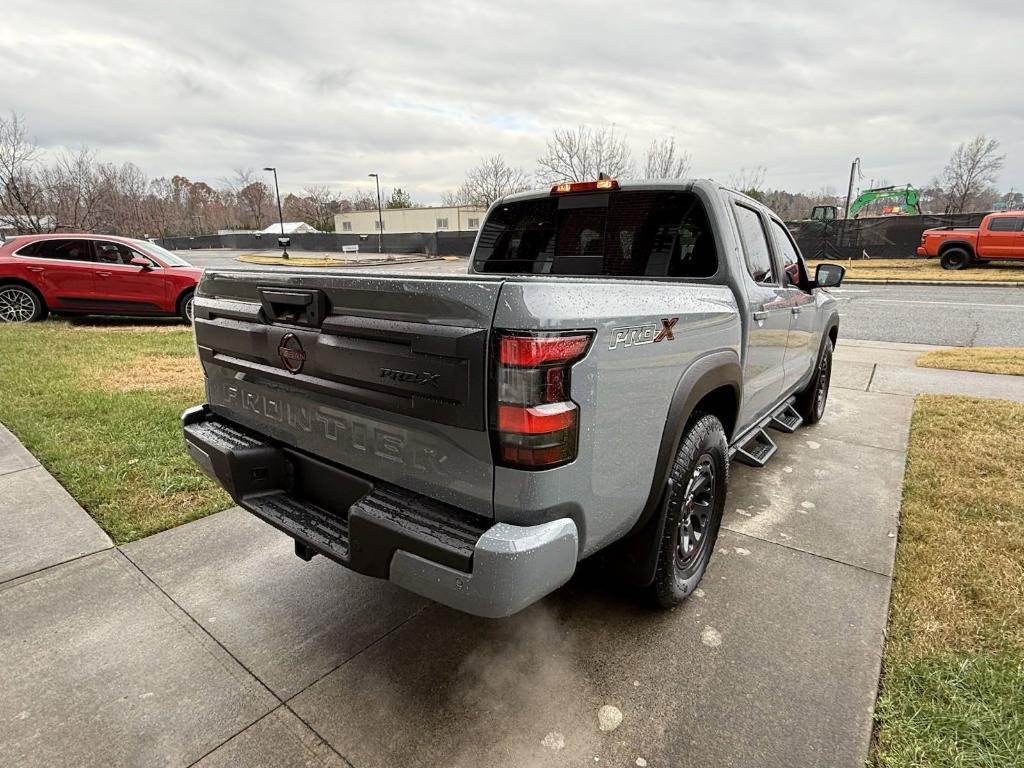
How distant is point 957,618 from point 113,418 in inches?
232

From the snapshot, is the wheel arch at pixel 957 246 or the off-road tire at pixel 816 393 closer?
the off-road tire at pixel 816 393

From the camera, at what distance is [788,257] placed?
434cm

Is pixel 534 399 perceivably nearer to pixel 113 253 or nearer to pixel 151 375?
pixel 151 375

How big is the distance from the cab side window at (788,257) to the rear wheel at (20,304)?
35.7ft

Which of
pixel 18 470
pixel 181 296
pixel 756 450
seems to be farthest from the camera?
pixel 181 296

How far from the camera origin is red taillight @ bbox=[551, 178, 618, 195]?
10.2 feet

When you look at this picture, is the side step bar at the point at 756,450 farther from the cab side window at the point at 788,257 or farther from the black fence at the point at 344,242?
the black fence at the point at 344,242

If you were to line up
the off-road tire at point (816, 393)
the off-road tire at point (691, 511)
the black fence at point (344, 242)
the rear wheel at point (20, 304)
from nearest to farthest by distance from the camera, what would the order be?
the off-road tire at point (691, 511), the off-road tire at point (816, 393), the rear wheel at point (20, 304), the black fence at point (344, 242)

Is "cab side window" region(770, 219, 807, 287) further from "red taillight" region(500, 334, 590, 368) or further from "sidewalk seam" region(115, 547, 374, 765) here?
"sidewalk seam" region(115, 547, 374, 765)

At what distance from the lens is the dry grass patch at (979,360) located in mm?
7317

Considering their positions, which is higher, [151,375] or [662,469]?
[662,469]

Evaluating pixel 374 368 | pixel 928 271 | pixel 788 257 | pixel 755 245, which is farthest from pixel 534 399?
pixel 928 271

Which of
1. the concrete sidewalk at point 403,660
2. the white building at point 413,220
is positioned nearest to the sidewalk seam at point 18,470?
the concrete sidewalk at point 403,660

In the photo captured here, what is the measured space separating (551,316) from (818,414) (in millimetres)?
4692
